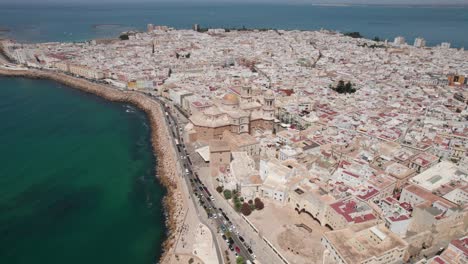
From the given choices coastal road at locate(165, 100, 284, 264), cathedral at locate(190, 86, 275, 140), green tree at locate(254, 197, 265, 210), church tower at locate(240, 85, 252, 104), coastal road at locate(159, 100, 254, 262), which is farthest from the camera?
church tower at locate(240, 85, 252, 104)

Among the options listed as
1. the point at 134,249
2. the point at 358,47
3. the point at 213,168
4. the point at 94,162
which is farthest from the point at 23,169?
the point at 358,47

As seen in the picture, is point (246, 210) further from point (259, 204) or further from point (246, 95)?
point (246, 95)

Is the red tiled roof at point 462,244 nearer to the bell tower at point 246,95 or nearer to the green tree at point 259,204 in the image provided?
the green tree at point 259,204

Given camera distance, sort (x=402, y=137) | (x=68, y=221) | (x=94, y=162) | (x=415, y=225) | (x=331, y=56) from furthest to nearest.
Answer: (x=331, y=56), (x=94, y=162), (x=402, y=137), (x=68, y=221), (x=415, y=225)

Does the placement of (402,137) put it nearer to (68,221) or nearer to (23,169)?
(68,221)

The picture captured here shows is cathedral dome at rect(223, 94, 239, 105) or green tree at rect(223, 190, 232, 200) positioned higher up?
cathedral dome at rect(223, 94, 239, 105)

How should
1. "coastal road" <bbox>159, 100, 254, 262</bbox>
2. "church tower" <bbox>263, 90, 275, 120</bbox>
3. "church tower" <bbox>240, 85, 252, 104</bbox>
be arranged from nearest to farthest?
"coastal road" <bbox>159, 100, 254, 262</bbox> < "church tower" <bbox>263, 90, 275, 120</bbox> < "church tower" <bbox>240, 85, 252, 104</bbox>

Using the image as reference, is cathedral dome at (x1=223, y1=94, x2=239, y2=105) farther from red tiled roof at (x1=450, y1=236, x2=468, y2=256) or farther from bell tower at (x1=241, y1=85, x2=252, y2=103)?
red tiled roof at (x1=450, y1=236, x2=468, y2=256)

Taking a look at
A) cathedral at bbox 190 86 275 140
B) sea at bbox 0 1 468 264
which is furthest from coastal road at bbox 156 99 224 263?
Answer: sea at bbox 0 1 468 264

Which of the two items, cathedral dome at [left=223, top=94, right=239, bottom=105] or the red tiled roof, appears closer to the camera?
the red tiled roof
